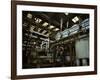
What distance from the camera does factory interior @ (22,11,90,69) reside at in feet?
6.70

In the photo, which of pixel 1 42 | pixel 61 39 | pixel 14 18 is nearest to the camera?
pixel 1 42

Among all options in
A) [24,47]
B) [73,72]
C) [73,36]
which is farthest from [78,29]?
[24,47]

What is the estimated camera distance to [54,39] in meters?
2.12

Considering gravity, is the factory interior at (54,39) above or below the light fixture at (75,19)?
below

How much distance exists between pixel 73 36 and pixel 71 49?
0.54 feet

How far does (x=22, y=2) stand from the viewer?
200 cm

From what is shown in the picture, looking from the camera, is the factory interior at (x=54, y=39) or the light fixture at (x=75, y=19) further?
the light fixture at (x=75, y=19)

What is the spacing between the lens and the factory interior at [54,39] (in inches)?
80.4

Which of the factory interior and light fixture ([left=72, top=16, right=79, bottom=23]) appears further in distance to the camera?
light fixture ([left=72, top=16, right=79, bottom=23])

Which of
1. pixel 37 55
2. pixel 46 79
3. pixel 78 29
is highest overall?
pixel 78 29

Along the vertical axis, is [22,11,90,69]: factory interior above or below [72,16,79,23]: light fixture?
below

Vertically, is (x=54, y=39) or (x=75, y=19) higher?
(x=75, y=19)

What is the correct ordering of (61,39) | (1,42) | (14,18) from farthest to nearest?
(61,39), (14,18), (1,42)

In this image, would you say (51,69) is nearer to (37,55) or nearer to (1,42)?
(37,55)
